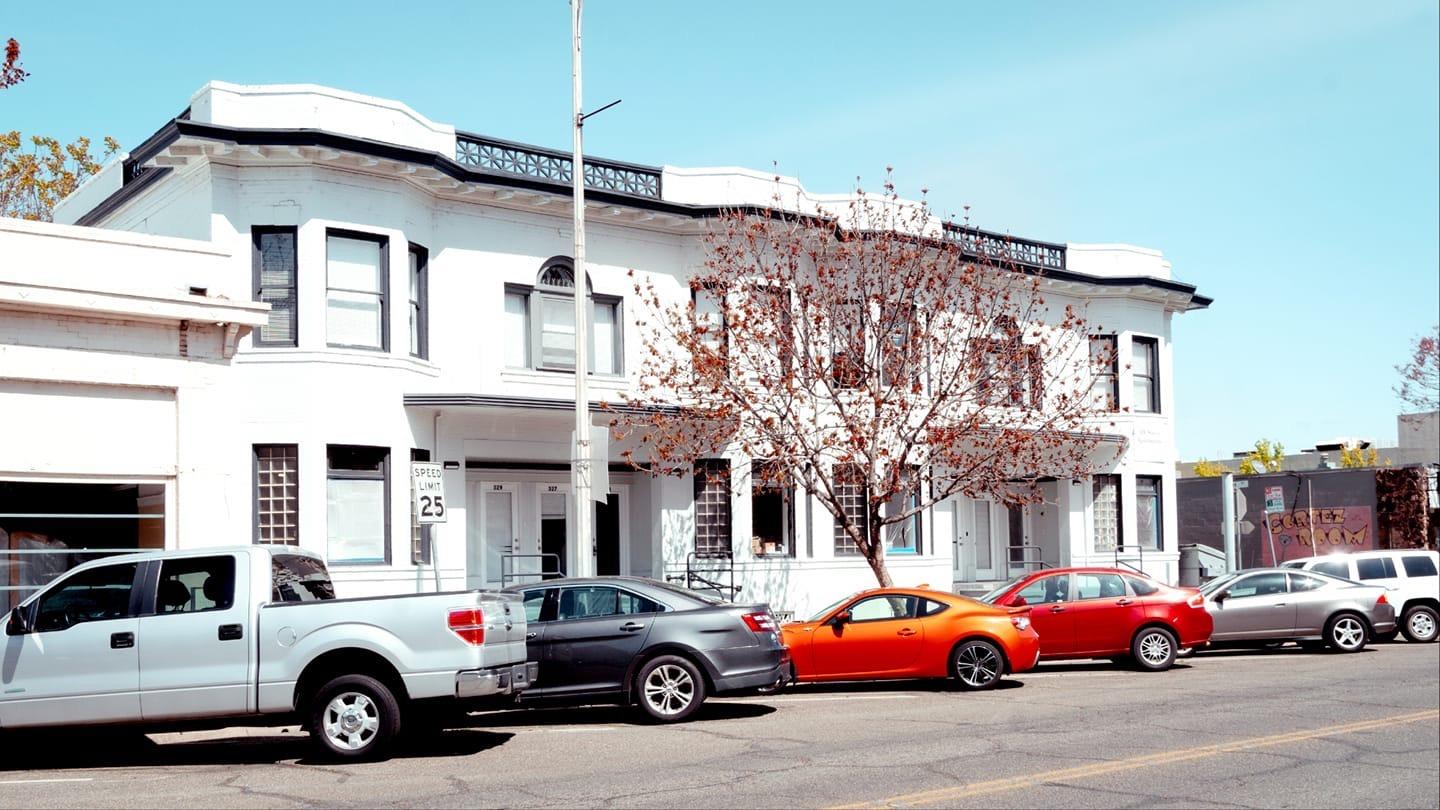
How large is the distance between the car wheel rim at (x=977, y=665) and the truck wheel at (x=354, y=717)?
774 centimetres

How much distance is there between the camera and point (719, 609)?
14.2 metres

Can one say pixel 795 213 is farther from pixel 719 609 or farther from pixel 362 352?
pixel 719 609

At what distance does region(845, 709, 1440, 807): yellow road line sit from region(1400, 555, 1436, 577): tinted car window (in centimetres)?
1166

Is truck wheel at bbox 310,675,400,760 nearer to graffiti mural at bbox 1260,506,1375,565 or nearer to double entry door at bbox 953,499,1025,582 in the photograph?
double entry door at bbox 953,499,1025,582

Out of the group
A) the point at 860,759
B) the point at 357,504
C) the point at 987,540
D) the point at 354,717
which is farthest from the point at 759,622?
the point at 987,540

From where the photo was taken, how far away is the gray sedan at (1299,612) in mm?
22328

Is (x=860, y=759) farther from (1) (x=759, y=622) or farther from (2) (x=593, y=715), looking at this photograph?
(2) (x=593, y=715)

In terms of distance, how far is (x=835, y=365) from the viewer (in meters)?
22.8

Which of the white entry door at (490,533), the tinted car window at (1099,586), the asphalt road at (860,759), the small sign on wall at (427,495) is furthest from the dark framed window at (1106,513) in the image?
the small sign on wall at (427,495)

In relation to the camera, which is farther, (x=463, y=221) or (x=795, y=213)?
(x=795, y=213)

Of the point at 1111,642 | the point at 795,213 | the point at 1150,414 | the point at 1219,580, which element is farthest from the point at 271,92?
the point at 1150,414

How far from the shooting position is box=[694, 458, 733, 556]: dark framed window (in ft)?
82.6

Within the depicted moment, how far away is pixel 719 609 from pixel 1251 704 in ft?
19.3

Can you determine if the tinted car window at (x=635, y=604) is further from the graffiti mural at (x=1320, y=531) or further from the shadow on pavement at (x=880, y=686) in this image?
the graffiti mural at (x=1320, y=531)
